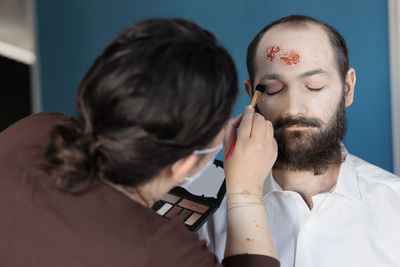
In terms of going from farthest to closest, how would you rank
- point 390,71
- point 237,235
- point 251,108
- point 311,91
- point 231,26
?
point 231,26 → point 390,71 → point 311,91 → point 251,108 → point 237,235

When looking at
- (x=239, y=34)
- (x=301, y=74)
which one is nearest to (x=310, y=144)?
(x=301, y=74)

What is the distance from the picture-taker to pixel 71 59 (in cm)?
214

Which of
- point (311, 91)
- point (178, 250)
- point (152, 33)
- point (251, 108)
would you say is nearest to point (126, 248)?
point (178, 250)

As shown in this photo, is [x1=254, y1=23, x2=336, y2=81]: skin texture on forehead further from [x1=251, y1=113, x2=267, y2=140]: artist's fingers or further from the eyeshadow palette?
the eyeshadow palette

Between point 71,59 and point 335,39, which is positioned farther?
point 71,59

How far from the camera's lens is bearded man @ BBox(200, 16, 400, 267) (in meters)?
1.02

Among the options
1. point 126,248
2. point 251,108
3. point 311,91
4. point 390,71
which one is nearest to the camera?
point 126,248

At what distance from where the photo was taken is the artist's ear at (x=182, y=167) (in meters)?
0.70

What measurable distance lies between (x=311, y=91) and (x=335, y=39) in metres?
0.16

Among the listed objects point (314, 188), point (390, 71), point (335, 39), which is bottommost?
point (314, 188)

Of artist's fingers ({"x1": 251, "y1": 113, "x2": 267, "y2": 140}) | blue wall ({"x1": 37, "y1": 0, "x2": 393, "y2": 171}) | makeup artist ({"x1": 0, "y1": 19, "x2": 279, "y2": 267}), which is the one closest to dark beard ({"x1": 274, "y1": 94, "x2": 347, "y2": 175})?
artist's fingers ({"x1": 251, "y1": 113, "x2": 267, "y2": 140})

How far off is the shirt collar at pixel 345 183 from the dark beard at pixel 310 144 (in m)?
0.03

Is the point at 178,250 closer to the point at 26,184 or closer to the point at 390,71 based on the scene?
the point at 26,184

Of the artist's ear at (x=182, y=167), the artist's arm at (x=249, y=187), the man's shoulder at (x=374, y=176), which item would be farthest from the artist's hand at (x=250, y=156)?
the man's shoulder at (x=374, y=176)
